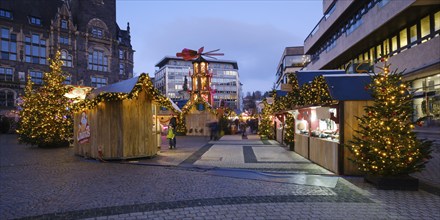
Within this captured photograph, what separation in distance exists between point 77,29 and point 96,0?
20.5ft

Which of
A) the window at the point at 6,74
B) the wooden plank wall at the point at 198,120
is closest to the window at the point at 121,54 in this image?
the window at the point at 6,74

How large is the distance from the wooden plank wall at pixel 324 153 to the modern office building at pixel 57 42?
4704 centimetres

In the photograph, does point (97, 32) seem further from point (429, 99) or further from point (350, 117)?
point (350, 117)

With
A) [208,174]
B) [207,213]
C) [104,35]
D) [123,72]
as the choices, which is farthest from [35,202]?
[123,72]

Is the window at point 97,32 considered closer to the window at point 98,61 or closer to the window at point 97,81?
the window at point 98,61

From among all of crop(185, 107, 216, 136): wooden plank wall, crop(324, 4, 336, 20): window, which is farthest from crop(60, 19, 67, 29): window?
crop(324, 4, 336, 20): window

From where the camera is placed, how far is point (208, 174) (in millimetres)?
10320

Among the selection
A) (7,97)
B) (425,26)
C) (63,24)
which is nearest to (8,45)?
(7,97)

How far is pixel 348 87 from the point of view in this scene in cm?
1081

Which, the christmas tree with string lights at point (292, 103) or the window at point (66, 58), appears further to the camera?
the window at point (66, 58)

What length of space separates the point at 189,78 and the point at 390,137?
116629 mm

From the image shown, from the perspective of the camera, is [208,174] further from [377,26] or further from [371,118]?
[377,26]

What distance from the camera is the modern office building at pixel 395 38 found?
15.7 metres

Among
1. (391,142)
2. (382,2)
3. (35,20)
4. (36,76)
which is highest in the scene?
(35,20)
